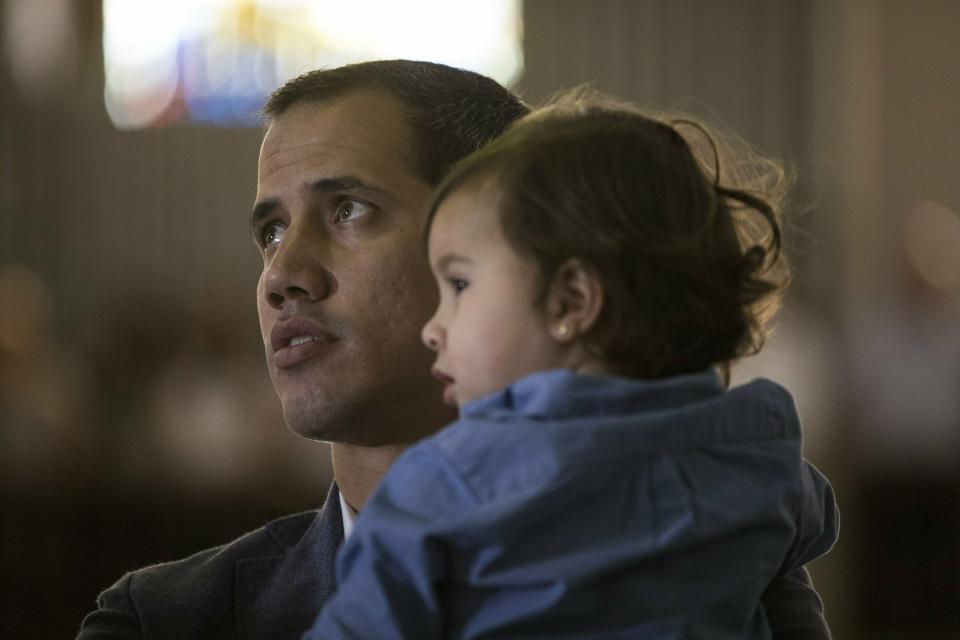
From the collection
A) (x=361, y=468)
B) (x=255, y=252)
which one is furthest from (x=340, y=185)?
(x=255, y=252)

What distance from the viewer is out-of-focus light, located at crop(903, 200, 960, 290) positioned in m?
8.62

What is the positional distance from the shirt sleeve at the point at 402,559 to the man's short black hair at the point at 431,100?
32.7 inches

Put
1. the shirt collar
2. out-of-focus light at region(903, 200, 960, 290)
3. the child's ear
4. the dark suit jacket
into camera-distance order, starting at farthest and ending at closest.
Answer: out-of-focus light at region(903, 200, 960, 290), the shirt collar, the dark suit jacket, the child's ear

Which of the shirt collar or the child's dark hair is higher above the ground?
the child's dark hair

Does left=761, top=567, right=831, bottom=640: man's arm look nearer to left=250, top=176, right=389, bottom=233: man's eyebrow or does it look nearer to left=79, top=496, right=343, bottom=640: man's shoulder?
left=79, top=496, right=343, bottom=640: man's shoulder

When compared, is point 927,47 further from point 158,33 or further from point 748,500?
point 748,500

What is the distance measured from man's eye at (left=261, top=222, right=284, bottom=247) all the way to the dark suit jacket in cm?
40

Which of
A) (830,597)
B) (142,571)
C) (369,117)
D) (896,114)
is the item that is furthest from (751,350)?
(896,114)

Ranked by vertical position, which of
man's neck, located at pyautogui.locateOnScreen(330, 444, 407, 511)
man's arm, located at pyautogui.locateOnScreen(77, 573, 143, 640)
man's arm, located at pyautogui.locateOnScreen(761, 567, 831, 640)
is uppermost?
man's neck, located at pyautogui.locateOnScreen(330, 444, 407, 511)

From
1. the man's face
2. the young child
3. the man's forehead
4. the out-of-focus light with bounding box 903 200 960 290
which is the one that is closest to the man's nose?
the man's face

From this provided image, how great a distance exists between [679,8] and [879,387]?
3235mm

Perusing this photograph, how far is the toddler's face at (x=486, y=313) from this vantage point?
4.40 feet

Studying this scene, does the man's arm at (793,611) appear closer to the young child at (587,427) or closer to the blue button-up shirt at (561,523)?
the young child at (587,427)

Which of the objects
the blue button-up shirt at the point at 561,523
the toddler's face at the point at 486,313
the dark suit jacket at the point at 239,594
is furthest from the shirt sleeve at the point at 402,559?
the dark suit jacket at the point at 239,594
